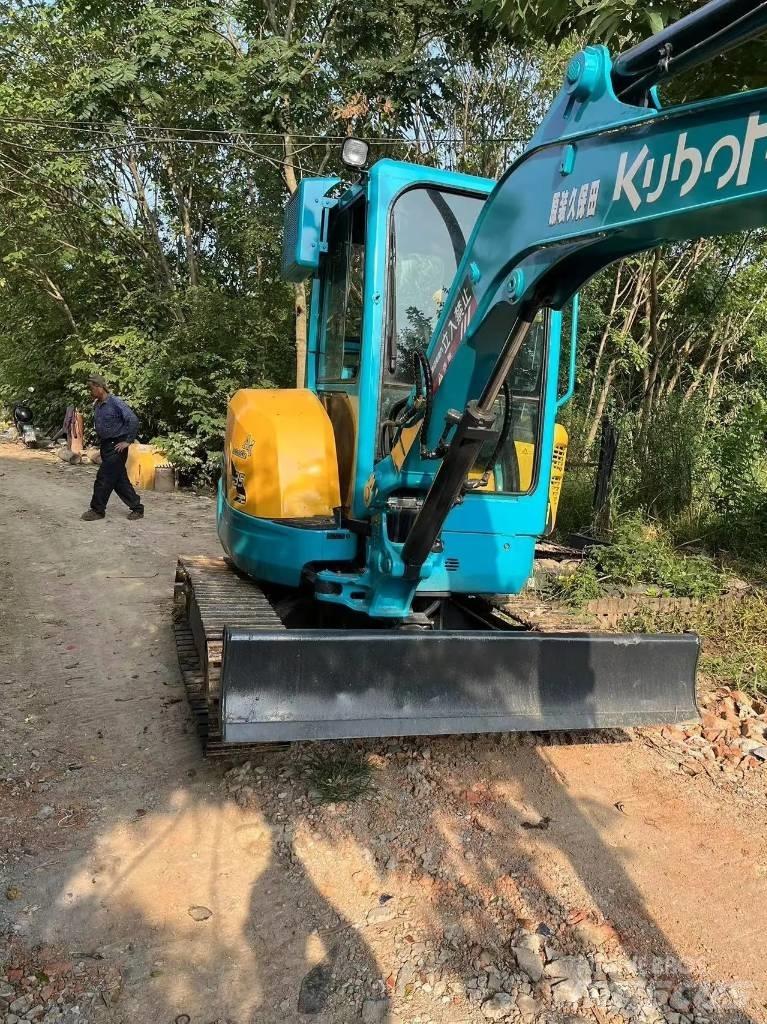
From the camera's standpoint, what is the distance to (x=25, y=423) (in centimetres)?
1844

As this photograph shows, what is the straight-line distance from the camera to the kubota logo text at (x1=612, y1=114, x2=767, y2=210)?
165 centimetres

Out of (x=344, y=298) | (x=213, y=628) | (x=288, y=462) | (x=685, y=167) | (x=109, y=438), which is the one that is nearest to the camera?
(x=685, y=167)

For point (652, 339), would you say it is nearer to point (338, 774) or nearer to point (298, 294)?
point (298, 294)

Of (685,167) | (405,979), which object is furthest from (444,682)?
(685,167)

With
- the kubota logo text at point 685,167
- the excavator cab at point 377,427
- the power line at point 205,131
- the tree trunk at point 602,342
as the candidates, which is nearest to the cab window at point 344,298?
the excavator cab at point 377,427

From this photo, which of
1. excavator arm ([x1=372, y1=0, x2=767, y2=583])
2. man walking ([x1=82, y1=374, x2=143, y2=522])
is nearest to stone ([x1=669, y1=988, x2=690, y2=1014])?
excavator arm ([x1=372, y1=0, x2=767, y2=583])

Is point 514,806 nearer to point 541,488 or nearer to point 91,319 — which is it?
point 541,488

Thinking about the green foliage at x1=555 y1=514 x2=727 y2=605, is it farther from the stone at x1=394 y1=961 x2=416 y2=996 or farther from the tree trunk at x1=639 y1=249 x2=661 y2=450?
the stone at x1=394 y1=961 x2=416 y2=996

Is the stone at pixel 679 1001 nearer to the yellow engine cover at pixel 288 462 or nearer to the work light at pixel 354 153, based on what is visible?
the yellow engine cover at pixel 288 462

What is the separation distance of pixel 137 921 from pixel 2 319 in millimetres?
19358

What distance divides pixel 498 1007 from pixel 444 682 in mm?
1312

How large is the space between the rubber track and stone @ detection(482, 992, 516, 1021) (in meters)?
1.40

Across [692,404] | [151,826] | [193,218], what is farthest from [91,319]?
[151,826]

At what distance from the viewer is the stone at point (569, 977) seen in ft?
7.57
